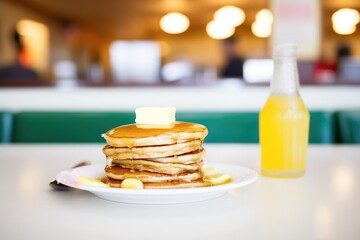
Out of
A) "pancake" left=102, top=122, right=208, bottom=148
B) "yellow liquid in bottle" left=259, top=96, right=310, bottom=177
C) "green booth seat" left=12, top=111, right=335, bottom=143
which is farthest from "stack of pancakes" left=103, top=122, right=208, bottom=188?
"green booth seat" left=12, top=111, right=335, bottom=143

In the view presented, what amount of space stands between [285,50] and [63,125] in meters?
1.63

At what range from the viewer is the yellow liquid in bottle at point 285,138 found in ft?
3.68

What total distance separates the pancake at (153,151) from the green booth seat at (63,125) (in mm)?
1592

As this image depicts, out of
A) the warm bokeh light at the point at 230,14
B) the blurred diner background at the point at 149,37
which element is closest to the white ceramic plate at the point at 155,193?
the blurred diner background at the point at 149,37

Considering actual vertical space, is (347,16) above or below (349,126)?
above

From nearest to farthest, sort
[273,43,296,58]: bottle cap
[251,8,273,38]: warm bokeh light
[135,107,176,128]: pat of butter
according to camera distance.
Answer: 1. [135,107,176,128]: pat of butter
2. [273,43,296,58]: bottle cap
3. [251,8,273,38]: warm bokeh light

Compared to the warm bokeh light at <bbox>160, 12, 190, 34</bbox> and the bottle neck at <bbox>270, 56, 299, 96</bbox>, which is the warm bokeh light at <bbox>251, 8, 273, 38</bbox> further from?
the bottle neck at <bbox>270, 56, 299, 96</bbox>

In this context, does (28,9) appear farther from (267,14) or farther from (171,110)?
(171,110)

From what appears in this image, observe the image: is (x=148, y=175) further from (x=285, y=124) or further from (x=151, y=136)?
(x=285, y=124)

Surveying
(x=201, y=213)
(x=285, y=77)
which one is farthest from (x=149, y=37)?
(x=201, y=213)

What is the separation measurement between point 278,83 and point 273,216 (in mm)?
481

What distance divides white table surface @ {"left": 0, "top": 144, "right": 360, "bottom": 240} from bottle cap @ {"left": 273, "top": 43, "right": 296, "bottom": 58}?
291mm

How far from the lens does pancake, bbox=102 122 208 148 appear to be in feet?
2.68

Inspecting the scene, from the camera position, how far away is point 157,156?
82 centimetres
